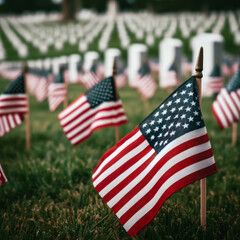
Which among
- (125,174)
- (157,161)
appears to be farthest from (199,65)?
(125,174)

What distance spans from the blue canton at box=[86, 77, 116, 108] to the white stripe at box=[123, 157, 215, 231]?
1.93 m

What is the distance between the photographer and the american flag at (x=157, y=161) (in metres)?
2.63

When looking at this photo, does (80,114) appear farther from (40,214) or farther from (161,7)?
(161,7)

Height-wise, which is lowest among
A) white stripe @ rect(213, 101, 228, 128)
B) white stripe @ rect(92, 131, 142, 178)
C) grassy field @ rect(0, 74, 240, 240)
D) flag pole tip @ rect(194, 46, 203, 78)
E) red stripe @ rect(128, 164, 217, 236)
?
grassy field @ rect(0, 74, 240, 240)

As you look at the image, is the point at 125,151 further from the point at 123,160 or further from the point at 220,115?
the point at 220,115

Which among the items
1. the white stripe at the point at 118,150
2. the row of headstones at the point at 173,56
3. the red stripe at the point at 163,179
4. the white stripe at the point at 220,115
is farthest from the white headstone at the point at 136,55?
the red stripe at the point at 163,179

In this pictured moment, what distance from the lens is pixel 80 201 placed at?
12.1ft

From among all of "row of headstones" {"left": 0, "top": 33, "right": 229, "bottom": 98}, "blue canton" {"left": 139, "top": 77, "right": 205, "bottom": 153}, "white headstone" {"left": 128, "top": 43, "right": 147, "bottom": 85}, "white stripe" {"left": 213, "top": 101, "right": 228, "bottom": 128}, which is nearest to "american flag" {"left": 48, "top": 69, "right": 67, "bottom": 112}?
"row of headstones" {"left": 0, "top": 33, "right": 229, "bottom": 98}

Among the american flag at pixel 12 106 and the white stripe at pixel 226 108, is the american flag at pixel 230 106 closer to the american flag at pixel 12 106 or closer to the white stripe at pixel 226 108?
the white stripe at pixel 226 108

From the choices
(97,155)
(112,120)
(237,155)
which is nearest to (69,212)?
(112,120)

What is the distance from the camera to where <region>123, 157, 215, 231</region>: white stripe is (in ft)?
8.63

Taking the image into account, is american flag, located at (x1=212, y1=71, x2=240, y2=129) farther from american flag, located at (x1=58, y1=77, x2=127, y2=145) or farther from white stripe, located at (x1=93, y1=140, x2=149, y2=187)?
white stripe, located at (x1=93, y1=140, x2=149, y2=187)

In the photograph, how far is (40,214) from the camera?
11.2ft

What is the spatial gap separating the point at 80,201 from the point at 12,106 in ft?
7.75
